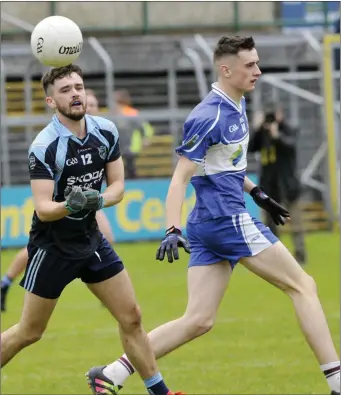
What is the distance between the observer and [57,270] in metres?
7.98

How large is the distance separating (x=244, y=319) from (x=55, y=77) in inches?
216

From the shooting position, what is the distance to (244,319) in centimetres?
1281

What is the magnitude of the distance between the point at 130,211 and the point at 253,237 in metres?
13.8

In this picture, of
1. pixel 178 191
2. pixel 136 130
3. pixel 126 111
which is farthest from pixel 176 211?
pixel 136 130

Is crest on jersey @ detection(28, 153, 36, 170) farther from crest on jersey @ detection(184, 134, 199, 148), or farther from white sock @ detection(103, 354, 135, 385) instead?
white sock @ detection(103, 354, 135, 385)

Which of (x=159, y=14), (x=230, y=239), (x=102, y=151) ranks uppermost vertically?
(x=159, y=14)

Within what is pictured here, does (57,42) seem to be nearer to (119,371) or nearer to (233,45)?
(233,45)

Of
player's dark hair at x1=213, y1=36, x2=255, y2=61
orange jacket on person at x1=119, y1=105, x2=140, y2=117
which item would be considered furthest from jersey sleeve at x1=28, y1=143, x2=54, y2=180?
orange jacket on person at x1=119, y1=105, x2=140, y2=117

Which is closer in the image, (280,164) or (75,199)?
(75,199)

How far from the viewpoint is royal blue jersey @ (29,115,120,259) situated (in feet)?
25.5

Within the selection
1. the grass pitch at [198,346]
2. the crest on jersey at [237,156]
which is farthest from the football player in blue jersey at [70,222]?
the grass pitch at [198,346]

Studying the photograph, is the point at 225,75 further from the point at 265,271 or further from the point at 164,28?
the point at 164,28

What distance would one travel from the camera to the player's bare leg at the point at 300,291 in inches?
312

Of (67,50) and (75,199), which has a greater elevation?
(67,50)
